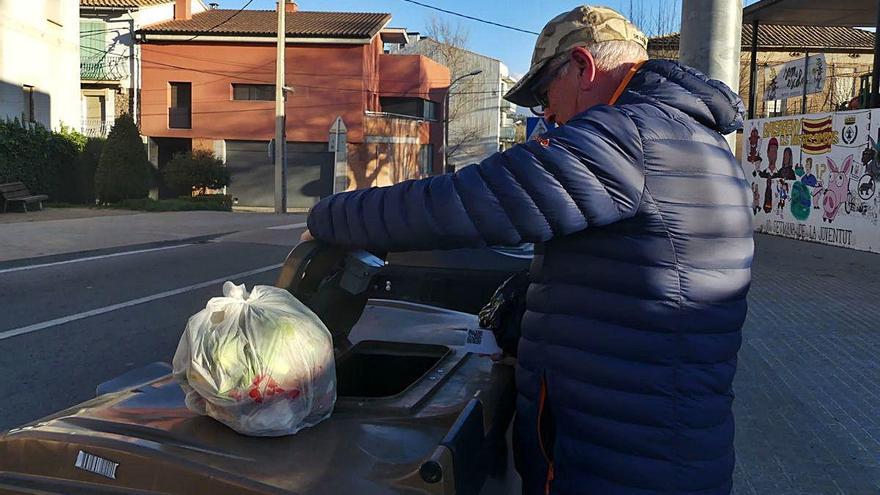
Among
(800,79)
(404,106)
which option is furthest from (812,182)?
(404,106)

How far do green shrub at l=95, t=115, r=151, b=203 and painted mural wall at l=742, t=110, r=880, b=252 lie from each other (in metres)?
19.0

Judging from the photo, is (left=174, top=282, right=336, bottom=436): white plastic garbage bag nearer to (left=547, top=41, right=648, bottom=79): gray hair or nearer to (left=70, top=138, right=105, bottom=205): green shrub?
(left=547, top=41, right=648, bottom=79): gray hair

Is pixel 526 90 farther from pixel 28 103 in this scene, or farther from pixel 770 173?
pixel 28 103

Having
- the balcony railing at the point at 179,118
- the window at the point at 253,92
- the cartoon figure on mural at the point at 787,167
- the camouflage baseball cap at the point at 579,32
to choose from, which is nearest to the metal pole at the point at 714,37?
the camouflage baseball cap at the point at 579,32

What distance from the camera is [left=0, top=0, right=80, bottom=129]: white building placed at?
24.2 metres

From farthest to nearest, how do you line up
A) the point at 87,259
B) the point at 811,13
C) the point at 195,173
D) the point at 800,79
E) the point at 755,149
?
1. the point at 195,173
2. the point at 811,13
3. the point at 800,79
4. the point at 755,149
5. the point at 87,259

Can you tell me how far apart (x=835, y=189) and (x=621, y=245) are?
14686 millimetres

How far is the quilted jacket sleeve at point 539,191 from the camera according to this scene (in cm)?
160

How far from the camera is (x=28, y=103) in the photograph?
2638 cm

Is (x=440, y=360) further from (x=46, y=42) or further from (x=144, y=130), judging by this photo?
(x=144, y=130)

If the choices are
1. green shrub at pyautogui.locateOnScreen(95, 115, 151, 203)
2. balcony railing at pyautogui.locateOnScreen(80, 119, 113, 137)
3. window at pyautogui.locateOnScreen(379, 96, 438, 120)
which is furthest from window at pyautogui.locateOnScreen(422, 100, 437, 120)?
green shrub at pyautogui.locateOnScreen(95, 115, 151, 203)

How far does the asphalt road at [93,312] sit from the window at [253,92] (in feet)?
79.1

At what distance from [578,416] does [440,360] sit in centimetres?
66

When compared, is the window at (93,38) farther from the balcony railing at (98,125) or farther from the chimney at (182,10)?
the chimney at (182,10)
